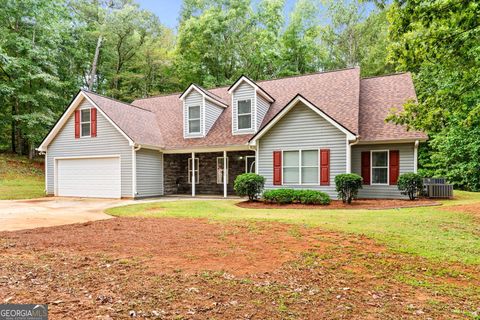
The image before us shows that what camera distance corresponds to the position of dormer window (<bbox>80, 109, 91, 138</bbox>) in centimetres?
1669

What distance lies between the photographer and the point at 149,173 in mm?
16438

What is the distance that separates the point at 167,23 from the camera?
34.9 metres

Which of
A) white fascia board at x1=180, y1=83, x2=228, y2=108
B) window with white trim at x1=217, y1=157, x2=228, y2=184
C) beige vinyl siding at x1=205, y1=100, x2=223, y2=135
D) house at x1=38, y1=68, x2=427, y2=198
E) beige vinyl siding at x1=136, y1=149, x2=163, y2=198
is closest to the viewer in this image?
house at x1=38, y1=68, x2=427, y2=198

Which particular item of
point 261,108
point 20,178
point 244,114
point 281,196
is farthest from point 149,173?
point 20,178

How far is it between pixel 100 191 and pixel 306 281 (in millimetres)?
14845

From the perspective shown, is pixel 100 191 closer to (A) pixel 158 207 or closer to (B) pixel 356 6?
(A) pixel 158 207

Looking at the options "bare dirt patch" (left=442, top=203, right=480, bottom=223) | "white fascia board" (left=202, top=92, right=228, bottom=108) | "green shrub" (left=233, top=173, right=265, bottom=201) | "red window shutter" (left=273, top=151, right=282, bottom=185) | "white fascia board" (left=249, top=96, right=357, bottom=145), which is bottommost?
"bare dirt patch" (left=442, top=203, right=480, bottom=223)

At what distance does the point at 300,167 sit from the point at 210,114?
6421 mm

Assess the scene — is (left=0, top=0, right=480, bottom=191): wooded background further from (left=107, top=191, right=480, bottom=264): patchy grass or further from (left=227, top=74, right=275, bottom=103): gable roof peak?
(left=107, top=191, right=480, bottom=264): patchy grass

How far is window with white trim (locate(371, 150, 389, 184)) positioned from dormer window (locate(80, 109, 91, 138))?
14397 mm

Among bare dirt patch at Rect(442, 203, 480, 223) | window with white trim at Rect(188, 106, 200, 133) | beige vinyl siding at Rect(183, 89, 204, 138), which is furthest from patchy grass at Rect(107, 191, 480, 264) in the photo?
window with white trim at Rect(188, 106, 200, 133)

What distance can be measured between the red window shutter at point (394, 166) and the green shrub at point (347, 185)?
2603 millimetres

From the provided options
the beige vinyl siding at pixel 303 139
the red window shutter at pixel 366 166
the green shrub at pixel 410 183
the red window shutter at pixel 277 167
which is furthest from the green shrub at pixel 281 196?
the green shrub at pixel 410 183

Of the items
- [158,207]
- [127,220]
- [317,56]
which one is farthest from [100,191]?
[317,56]
